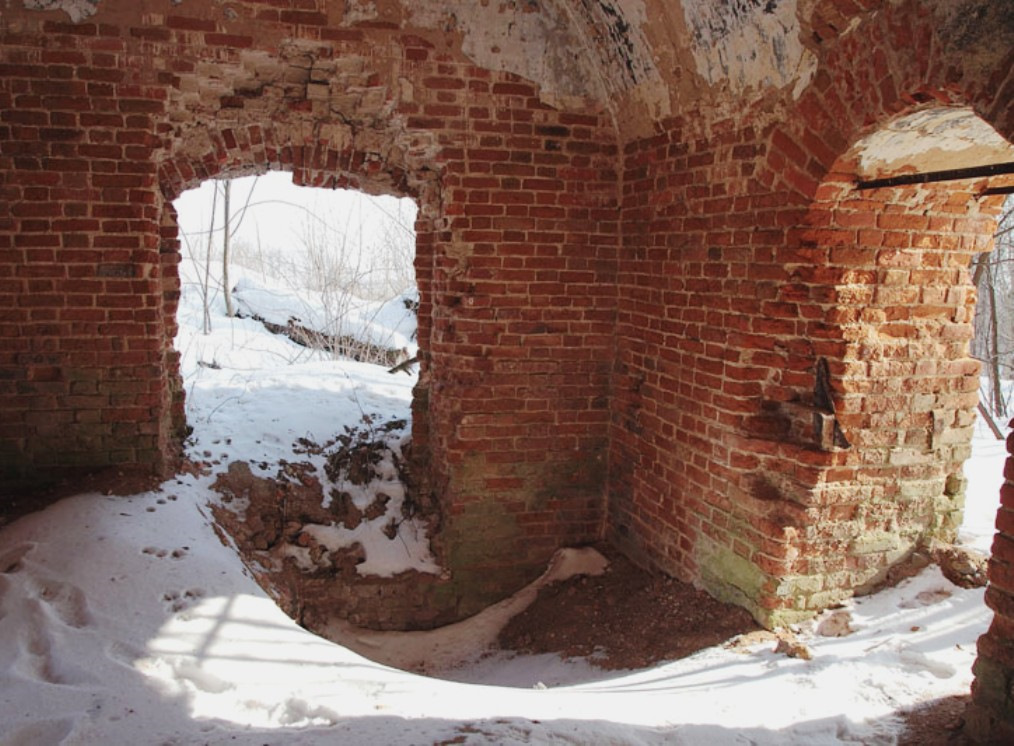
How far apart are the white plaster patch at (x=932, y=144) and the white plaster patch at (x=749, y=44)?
0.42 metres

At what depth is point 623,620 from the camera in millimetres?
4242

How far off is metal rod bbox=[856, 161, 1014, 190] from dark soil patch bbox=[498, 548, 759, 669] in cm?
214

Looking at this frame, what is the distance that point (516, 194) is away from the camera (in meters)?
4.65

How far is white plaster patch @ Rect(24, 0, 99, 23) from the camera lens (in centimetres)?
393

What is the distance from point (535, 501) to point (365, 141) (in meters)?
2.61

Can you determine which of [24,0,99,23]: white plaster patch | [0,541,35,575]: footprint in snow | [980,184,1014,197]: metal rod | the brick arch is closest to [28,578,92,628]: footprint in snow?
[0,541,35,575]: footprint in snow

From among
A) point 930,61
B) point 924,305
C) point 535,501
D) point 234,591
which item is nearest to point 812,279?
point 924,305

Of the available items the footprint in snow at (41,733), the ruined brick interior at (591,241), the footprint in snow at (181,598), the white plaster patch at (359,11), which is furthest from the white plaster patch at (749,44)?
the footprint in snow at (41,733)

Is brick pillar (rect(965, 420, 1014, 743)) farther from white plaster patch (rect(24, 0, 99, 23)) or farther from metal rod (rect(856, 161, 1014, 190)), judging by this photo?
white plaster patch (rect(24, 0, 99, 23))

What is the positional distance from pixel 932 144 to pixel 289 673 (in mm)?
3400

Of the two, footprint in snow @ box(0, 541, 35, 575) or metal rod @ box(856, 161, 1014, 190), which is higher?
metal rod @ box(856, 161, 1014, 190)

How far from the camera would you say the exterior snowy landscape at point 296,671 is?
2.51m

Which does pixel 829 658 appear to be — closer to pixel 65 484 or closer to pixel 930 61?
pixel 930 61

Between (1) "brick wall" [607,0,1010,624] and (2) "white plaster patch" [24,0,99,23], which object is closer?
(1) "brick wall" [607,0,1010,624]
